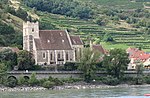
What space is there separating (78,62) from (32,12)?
59.5 meters

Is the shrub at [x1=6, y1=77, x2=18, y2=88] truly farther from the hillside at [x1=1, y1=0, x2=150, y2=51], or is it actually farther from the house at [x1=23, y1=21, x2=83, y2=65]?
the hillside at [x1=1, y1=0, x2=150, y2=51]

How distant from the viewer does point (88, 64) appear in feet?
356

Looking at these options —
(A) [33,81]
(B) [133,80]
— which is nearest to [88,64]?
(B) [133,80]

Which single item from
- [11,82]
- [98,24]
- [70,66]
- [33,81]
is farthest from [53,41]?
[98,24]

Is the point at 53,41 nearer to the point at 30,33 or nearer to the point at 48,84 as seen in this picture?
the point at 30,33

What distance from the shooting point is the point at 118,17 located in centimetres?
19050

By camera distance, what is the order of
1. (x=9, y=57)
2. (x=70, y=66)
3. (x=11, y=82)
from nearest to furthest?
1. (x=11, y=82)
2. (x=9, y=57)
3. (x=70, y=66)

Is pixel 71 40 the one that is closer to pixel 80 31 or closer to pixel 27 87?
pixel 27 87

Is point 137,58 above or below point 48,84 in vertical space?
above

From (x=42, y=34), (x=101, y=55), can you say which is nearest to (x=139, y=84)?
(x=101, y=55)

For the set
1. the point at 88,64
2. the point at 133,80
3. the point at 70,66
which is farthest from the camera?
the point at 70,66

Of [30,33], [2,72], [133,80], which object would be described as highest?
[30,33]

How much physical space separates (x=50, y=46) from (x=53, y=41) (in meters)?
0.98

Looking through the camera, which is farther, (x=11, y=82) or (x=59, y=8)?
(x=59, y=8)
